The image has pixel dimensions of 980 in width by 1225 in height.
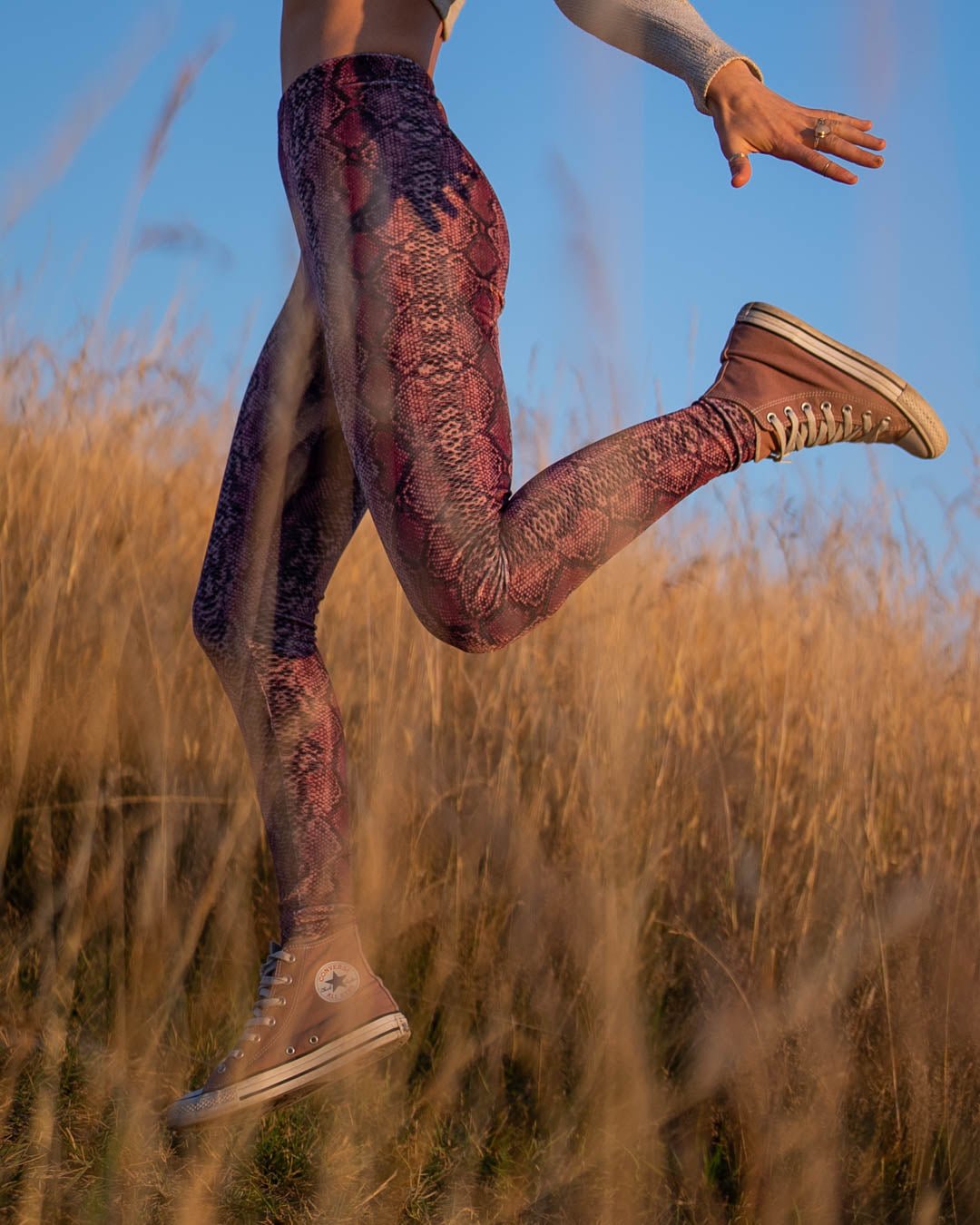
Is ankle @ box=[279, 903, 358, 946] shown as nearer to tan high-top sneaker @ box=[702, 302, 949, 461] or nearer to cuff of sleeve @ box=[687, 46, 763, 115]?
tan high-top sneaker @ box=[702, 302, 949, 461]

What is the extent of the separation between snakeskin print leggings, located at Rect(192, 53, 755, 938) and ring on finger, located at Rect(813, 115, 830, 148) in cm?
33

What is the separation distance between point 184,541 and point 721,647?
54.1 inches

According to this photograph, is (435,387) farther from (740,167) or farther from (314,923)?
(314,923)

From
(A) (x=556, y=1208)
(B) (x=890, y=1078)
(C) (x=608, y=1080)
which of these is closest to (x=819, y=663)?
(B) (x=890, y=1078)

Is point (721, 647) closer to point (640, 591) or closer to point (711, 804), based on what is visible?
point (640, 591)

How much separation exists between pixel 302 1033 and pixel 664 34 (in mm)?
1281

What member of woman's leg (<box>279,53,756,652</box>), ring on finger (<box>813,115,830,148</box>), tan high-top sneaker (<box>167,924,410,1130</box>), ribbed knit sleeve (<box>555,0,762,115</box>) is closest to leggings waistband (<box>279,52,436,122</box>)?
woman's leg (<box>279,53,756,652</box>)

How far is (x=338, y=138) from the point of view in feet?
4.46

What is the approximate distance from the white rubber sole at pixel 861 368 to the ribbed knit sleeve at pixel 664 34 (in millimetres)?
302

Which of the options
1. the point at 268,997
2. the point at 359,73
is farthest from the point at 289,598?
the point at 359,73

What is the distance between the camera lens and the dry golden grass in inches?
63.8

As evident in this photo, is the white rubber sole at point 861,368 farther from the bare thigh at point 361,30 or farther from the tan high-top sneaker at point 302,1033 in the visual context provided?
the tan high-top sneaker at point 302,1033

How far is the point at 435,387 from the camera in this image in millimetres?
1317

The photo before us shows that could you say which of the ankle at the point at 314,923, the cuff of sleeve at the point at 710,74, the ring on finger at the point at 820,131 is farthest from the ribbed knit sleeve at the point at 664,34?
the ankle at the point at 314,923
